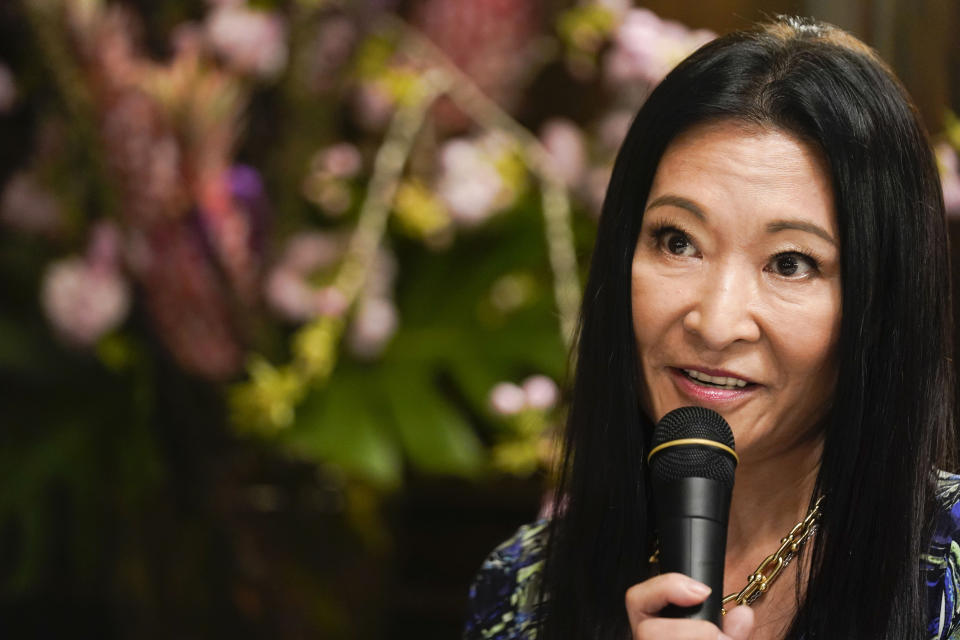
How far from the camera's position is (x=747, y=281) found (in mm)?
863

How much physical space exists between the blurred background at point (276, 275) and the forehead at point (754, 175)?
1.74ft

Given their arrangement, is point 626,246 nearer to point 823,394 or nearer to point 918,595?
point 823,394

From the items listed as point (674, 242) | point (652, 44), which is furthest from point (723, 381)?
point (652, 44)

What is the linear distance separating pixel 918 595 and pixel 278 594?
96 cm

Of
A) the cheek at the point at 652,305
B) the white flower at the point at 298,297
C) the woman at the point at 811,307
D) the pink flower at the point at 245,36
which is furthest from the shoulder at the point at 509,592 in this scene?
the pink flower at the point at 245,36

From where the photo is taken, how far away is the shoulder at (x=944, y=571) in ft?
2.88

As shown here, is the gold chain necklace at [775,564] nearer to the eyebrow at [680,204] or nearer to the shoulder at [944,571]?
the shoulder at [944,571]

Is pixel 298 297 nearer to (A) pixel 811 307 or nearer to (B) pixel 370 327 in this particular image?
(B) pixel 370 327

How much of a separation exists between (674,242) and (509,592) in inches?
14.3

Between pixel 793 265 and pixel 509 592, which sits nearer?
pixel 793 265

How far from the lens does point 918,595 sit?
870 mm

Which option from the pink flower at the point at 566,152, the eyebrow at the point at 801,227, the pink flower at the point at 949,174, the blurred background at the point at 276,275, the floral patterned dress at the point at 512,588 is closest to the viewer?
the eyebrow at the point at 801,227

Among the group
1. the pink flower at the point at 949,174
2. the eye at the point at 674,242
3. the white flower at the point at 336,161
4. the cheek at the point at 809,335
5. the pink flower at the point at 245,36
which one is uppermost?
the pink flower at the point at 245,36

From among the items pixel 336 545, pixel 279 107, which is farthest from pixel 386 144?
pixel 336 545
